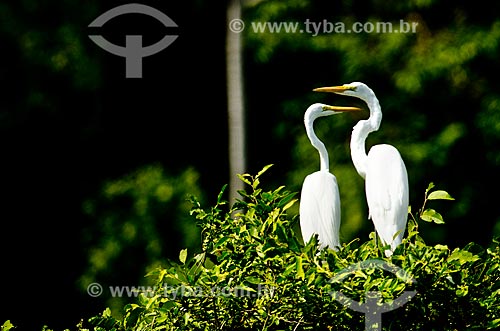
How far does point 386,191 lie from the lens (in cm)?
322

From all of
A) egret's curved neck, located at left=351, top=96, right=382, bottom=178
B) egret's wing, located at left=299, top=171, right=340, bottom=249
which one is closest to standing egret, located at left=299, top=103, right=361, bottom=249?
egret's wing, located at left=299, top=171, right=340, bottom=249

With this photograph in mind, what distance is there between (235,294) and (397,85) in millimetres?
3720

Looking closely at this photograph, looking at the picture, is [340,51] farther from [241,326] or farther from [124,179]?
[241,326]

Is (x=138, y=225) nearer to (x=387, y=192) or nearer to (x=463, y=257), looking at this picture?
(x=387, y=192)

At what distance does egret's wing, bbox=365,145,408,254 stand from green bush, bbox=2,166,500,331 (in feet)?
1.49

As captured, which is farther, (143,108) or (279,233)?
(143,108)

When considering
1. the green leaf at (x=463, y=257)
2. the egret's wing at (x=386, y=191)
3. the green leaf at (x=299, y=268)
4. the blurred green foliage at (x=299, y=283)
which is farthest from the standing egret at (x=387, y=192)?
the green leaf at (x=299, y=268)

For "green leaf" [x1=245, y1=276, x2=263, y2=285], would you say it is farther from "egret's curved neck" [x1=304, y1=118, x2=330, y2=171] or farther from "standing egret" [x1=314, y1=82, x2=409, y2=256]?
"egret's curved neck" [x1=304, y1=118, x2=330, y2=171]

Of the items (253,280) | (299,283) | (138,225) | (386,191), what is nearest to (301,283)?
(299,283)

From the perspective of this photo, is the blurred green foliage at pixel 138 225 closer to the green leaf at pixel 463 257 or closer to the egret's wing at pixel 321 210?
the egret's wing at pixel 321 210

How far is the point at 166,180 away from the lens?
6336 mm

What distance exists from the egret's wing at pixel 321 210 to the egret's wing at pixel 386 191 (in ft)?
0.51

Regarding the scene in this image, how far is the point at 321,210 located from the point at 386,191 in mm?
245

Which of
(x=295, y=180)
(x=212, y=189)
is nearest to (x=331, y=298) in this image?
(x=295, y=180)
